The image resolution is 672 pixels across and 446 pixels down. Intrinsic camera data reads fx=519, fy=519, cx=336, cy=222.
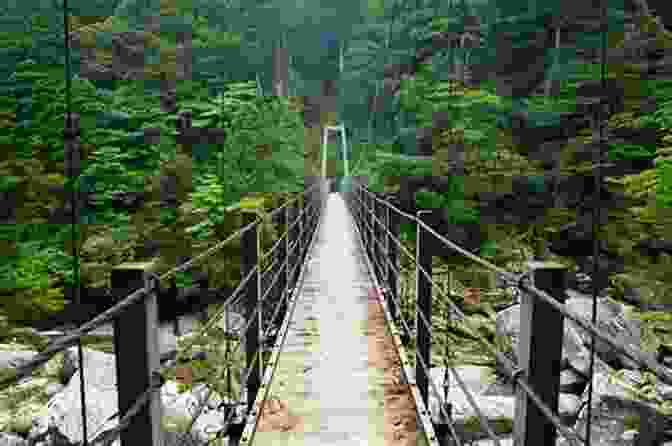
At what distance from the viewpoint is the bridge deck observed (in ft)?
6.61

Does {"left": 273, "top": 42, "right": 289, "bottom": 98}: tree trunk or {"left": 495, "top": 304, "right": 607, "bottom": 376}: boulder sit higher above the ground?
{"left": 273, "top": 42, "right": 289, "bottom": 98}: tree trunk

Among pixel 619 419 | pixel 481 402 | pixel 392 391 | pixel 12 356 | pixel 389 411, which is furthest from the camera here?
pixel 12 356

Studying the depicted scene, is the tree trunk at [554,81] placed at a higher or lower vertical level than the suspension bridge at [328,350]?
higher

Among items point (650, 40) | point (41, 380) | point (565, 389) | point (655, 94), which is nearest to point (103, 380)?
point (41, 380)

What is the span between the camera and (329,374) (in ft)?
8.65

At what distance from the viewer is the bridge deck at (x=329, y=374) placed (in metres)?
2.01

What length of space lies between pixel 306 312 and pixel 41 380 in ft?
14.3

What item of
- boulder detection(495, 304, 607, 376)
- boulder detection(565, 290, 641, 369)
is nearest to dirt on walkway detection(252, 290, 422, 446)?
boulder detection(495, 304, 607, 376)

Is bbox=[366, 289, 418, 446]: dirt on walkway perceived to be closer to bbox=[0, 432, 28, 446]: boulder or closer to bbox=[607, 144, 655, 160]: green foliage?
bbox=[0, 432, 28, 446]: boulder

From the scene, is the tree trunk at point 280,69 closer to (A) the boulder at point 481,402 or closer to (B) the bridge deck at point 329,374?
(A) the boulder at point 481,402

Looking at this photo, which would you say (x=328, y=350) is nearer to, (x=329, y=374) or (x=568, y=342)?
(x=329, y=374)

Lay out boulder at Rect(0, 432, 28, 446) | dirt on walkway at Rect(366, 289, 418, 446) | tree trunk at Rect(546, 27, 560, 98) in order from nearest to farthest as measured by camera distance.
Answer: dirt on walkway at Rect(366, 289, 418, 446) → boulder at Rect(0, 432, 28, 446) → tree trunk at Rect(546, 27, 560, 98)

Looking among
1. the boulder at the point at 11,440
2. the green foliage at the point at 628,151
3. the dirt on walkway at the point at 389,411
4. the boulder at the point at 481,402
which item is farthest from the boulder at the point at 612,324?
the boulder at the point at 11,440

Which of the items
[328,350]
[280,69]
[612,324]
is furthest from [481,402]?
[280,69]
